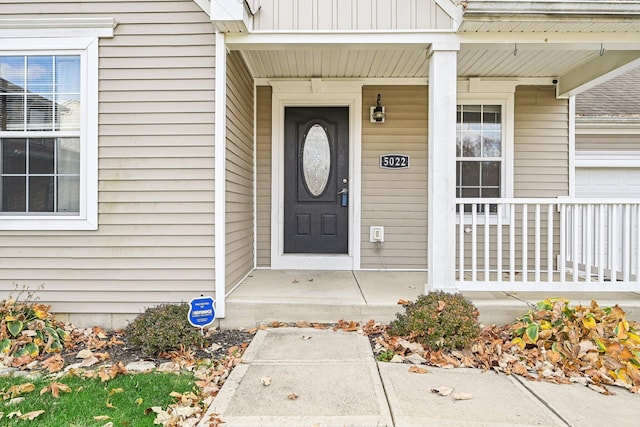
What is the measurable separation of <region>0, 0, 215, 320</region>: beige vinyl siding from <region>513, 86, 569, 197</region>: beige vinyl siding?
3.89m

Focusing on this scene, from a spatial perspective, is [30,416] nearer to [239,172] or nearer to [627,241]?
[239,172]

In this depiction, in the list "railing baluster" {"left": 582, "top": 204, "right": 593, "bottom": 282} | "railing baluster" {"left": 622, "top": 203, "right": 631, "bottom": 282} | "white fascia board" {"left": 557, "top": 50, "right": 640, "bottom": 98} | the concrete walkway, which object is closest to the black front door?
the concrete walkway

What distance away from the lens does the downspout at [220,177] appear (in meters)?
3.61

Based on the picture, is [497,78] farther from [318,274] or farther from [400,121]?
[318,274]

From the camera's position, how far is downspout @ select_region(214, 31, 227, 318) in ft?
11.8

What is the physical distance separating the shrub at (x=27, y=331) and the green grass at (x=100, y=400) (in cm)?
41

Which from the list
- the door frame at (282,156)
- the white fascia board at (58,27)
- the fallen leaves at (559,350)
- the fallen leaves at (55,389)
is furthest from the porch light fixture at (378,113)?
the fallen leaves at (55,389)

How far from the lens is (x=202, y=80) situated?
12.0ft

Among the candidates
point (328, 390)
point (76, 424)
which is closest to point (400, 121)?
point (328, 390)

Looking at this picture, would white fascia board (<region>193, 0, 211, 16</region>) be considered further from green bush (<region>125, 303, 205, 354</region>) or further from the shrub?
the shrub

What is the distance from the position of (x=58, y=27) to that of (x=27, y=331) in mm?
2641

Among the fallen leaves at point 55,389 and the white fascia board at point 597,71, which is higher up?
the white fascia board at point 597,71

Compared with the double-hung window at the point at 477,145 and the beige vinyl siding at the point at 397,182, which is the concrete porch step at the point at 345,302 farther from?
the double-hung window at the point at 477,145

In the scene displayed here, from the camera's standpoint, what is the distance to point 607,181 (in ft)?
20.2
